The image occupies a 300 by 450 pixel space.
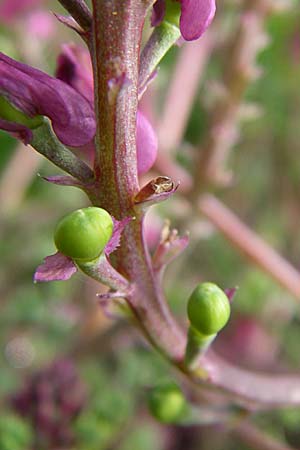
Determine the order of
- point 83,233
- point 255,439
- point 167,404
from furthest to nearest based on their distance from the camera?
point 255,439
point 167,404
point 83,233

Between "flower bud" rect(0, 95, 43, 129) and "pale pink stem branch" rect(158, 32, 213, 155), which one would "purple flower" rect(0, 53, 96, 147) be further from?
"pale pink stem branch" rect(158, 32, 213, 155)

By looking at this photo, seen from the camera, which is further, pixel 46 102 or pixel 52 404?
pixel 52 404

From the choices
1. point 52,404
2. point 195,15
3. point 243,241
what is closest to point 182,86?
point 243,241

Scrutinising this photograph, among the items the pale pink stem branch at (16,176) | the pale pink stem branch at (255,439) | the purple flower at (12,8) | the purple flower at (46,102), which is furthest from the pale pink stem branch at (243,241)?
the purple flower at (46,102)

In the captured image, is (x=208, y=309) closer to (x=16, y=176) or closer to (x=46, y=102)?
(x=46, y=102)

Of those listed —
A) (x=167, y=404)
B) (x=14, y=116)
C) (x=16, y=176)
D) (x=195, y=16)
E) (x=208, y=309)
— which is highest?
(x=195, y=16)

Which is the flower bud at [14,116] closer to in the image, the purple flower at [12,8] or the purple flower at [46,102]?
the purple flower at [46,102]
